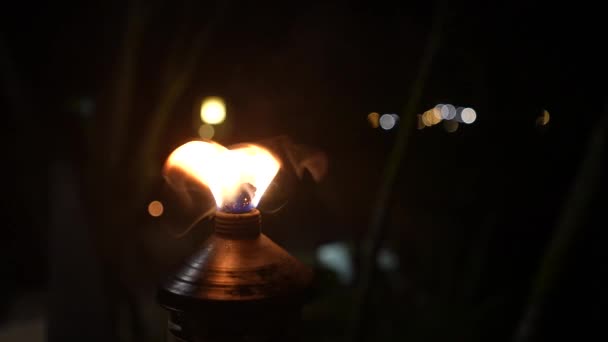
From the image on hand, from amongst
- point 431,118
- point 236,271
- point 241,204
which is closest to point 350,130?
point 431,118

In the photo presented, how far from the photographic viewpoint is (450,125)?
6.99 m

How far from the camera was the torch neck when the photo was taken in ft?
7.67

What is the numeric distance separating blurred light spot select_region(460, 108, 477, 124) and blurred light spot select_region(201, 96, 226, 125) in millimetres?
2571

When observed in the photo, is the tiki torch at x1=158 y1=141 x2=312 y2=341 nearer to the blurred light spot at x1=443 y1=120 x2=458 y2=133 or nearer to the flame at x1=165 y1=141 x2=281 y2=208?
the flame at x1=165 y1=141 x2=281 y2=208

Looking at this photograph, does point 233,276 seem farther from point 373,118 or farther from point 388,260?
point 388,260

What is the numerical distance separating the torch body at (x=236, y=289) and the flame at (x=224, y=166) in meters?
0.16

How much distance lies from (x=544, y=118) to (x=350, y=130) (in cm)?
205

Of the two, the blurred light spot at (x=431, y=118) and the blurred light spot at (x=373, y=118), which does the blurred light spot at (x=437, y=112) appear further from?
the blurred light spot at (x=373, y=118)

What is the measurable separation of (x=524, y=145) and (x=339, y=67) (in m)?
2.16

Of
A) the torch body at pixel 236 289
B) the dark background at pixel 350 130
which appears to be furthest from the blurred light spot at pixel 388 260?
the torch body at pixel 236 289

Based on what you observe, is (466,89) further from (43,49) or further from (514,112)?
(43,49)

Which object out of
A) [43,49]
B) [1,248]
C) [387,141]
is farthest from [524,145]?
[1,248]

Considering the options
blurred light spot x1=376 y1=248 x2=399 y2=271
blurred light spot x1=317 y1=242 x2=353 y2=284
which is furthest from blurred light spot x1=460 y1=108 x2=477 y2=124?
blurred light spot x1=317 y1=242 x2=353 y2=284

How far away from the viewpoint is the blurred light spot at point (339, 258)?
29.0 ft
